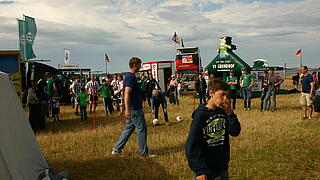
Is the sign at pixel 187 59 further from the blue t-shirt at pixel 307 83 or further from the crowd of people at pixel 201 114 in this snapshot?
the blue t-shirt at pixel 307 83

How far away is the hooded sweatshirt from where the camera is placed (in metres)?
2.82

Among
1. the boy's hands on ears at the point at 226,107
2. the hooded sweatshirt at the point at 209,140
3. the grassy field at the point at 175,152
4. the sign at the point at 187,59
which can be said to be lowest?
the grassy field at the point at 175,152

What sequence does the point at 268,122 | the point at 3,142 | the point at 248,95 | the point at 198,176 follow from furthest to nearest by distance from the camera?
the point at 248,95, the point at 268,122, the point at 3,142, the point at 198,176

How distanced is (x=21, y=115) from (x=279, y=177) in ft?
14.1

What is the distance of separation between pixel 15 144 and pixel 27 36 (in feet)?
54.4

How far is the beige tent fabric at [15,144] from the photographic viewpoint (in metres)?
3.79

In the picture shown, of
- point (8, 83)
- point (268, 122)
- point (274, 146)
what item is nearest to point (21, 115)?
point (8, 83)

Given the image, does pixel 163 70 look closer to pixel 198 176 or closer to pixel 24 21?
pixel 24 21

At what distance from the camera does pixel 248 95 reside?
13.8 metres

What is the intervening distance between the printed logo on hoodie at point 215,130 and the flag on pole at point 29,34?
1817 cm

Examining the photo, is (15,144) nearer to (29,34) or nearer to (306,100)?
(306,100)

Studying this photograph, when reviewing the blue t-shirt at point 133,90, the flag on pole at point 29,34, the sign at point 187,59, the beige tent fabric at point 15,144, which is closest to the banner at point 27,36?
the flag on pole at point 29,34

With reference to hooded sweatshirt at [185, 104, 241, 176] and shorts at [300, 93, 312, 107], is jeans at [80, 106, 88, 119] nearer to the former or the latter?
shorts at [300, 93, 312, 107]

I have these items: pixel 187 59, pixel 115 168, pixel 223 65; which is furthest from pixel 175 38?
pixel 115 168
